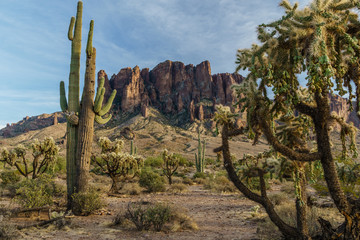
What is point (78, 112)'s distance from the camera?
10.1m

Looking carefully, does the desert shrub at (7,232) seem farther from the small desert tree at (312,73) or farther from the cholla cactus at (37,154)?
the cholla cactus at (37,154)

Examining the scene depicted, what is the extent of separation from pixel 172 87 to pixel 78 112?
122271 mm

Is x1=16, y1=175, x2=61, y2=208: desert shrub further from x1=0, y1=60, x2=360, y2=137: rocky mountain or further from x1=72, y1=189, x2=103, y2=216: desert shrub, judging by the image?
x1=0, y1=60, x2=360, y2=137: rocky mountain

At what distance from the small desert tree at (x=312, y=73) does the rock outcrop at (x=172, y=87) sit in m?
100

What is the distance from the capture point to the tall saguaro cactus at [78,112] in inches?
376

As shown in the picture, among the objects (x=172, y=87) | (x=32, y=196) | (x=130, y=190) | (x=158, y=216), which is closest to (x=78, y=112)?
(x=32, y=196)

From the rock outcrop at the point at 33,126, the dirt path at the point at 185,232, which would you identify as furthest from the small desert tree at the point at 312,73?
the rock outcrop at the point at 33,126

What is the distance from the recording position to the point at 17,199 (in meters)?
8.78

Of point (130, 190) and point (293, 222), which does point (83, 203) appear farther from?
point (293, 222)

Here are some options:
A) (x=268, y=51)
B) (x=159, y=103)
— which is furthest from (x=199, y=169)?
(x=159, y=103)

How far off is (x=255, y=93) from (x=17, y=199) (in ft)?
30.0

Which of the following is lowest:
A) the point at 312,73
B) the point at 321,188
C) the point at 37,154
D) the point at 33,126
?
the point at 321,188

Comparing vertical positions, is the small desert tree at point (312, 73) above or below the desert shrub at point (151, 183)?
above

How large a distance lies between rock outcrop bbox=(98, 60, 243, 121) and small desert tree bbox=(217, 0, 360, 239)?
100 metres
